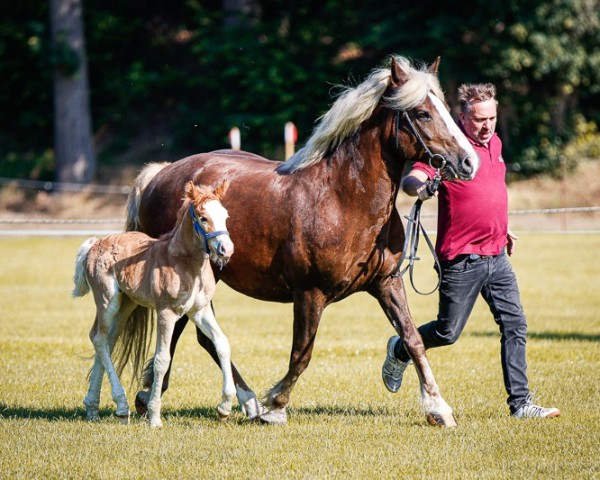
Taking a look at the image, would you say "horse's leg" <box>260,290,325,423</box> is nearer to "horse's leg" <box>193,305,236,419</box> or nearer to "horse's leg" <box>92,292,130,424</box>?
"horse's leg" <box>193,305,236,419</box>

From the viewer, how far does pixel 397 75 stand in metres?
6.60

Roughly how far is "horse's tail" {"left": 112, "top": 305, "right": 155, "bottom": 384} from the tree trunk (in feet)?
85.3

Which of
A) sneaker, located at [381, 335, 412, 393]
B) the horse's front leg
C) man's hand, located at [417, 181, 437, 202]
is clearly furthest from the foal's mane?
sneaker, located at [381, 335, 412, 393]

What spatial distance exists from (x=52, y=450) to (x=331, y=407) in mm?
2434

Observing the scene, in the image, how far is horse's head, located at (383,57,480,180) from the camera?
6438mm

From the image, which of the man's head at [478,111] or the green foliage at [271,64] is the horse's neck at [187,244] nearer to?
the man's head at [478,111]

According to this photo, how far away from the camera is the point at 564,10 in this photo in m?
27.8

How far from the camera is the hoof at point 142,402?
7.58 metres

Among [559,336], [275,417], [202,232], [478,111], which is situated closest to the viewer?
[202,232]

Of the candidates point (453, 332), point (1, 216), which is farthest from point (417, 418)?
point (1, 216)

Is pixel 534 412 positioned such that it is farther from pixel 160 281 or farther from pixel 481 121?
pixel 160 281

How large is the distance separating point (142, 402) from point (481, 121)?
3439 millimetres

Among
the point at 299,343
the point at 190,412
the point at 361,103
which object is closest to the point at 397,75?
the point at 361,103

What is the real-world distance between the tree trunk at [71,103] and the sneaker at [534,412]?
90.4 feet
